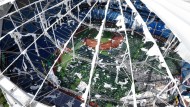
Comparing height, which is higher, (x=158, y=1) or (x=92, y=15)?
Answer: (x=158, y=1)

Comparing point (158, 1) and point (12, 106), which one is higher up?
point (158, 1)

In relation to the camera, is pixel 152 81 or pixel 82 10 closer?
pixel 152 81

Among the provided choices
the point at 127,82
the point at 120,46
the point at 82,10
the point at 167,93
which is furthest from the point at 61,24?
the point at 167,93

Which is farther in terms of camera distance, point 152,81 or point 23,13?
point 23,13

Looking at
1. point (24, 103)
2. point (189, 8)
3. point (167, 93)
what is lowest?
point (167, 93)

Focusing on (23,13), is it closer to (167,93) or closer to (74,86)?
(74,86)

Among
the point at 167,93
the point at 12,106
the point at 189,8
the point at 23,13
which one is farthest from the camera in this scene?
the point at 23,13

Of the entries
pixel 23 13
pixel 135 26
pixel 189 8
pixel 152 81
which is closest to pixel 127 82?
pixel 152 81

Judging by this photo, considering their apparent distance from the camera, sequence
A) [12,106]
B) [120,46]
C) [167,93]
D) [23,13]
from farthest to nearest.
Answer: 1. [23,13]
2. [120,46]
3. [167,93]
4. [12,106]

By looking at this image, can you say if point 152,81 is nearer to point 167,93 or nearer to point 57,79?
point 167,93

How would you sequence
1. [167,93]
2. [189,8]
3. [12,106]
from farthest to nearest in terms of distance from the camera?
[167,93] → [12,106] → [189,8]
